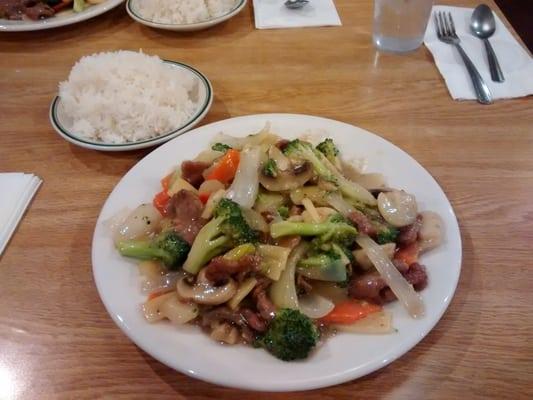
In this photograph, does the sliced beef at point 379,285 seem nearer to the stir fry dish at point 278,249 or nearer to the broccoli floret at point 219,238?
the stir fry dish at point 278,249

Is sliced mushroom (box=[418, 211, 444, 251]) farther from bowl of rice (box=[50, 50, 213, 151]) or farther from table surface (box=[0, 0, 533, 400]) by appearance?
bowl of rice (box=[50, 50, 213, 151])

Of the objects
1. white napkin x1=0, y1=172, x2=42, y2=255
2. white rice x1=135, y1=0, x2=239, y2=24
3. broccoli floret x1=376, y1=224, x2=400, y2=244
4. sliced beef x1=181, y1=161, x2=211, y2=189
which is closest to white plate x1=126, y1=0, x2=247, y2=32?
white rice x1=135, y1=0, x2=239, y2=24

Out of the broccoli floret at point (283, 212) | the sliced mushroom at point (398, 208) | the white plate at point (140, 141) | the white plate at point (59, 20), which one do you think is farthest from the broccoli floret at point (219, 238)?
the white plate at point (59, 20)

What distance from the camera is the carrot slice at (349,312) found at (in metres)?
1.14

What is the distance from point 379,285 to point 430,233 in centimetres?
23

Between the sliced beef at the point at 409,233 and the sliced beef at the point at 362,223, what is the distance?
0.08 metres

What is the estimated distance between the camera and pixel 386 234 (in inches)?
50.5

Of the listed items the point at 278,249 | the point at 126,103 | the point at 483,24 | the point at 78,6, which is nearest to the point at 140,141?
the point at 126,103

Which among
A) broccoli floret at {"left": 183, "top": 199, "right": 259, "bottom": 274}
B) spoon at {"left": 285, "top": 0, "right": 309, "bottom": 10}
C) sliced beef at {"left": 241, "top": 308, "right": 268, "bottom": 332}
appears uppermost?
broccoli floret at {"left": 183, "top": 199, "right": 259, "bottom": 274}

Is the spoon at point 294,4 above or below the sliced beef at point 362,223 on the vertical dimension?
above

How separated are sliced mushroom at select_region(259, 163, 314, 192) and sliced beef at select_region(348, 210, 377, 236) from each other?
0.18 metres

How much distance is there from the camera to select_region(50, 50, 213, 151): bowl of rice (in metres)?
1.76

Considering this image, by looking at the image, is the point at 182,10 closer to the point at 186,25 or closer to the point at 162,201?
the point at 186,25

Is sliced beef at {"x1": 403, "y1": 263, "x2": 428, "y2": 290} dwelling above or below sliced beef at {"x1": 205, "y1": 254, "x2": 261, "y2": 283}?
below
